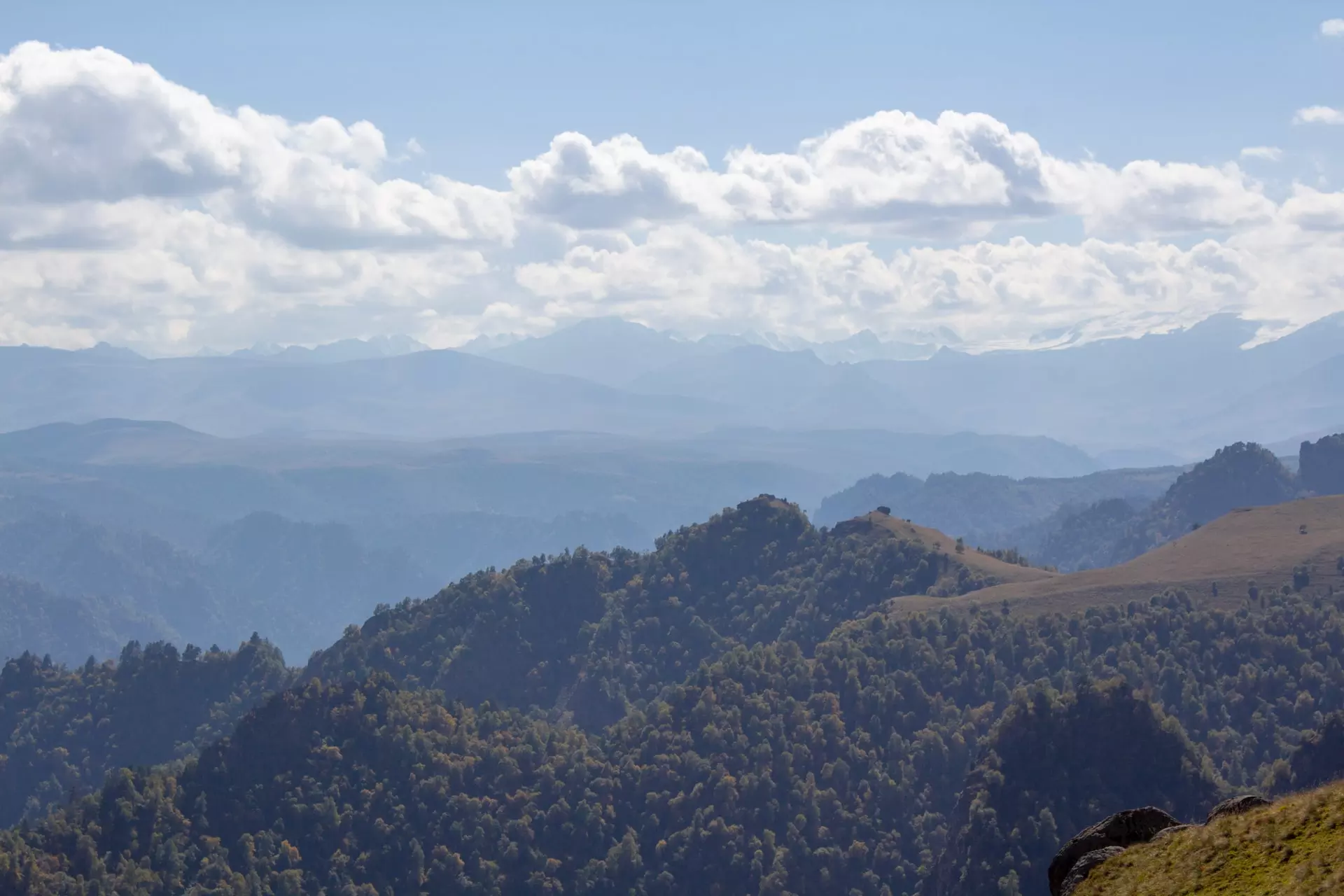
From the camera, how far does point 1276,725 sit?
151 metres

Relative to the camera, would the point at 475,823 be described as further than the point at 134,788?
Yes

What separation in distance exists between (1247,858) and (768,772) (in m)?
116

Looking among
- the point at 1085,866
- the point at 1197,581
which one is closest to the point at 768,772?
the point at 1197,581

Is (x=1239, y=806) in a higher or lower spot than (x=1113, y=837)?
higher

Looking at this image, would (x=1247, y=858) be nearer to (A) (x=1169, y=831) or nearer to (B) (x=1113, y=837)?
(A) (x=1169, y=831)

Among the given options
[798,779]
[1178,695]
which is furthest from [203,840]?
[1178,695]

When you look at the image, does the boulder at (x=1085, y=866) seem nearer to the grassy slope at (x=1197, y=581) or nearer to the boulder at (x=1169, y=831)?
the boulder at (x=1169, y=831)

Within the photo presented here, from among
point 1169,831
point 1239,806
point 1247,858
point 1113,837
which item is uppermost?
point 1247,858

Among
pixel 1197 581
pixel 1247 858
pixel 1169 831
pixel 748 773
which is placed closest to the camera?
pixel 1247 858

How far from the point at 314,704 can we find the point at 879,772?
5924 cm

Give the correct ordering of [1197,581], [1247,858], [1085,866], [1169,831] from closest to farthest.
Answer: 1. [1247,858]
2. [1169,831]
3. [1085,866]
4. [1197,581]

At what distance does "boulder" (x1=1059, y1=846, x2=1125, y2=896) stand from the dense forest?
252 feet

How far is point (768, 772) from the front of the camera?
151 meters

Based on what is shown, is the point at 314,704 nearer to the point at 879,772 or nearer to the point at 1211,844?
Result: the point at 879,772
